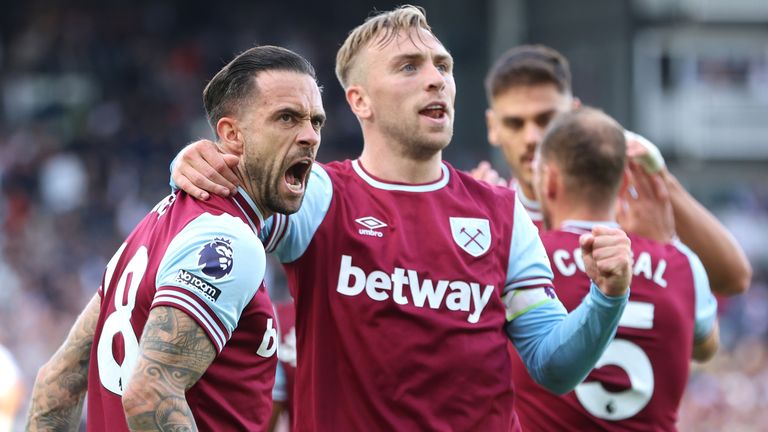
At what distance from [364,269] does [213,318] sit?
79 centimetres

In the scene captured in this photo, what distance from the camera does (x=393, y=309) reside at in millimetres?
4043

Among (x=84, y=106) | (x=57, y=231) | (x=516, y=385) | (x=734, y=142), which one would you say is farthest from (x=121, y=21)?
(x=516, y=385)

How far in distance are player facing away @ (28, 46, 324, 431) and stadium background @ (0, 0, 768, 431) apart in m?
8.69

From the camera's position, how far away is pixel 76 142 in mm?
18266

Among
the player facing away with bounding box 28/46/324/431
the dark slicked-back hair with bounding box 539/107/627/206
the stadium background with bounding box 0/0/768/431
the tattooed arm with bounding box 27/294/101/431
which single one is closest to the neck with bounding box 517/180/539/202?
the dark slicked-back hair with bounding box 539/107/627/206

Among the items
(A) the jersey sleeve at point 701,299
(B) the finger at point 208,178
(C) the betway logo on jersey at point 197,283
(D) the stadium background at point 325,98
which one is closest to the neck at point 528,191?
(A) the jersey sleeve at point 701,299

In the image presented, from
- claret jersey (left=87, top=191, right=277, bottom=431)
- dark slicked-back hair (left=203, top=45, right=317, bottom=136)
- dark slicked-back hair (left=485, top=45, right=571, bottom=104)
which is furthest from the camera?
dark slicked-back hair (left=485, top=45, right=571, bottom=104)

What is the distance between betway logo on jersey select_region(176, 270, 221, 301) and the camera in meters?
3.39

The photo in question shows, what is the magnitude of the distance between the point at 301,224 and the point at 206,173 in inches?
17.6

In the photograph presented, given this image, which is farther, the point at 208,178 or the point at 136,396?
the point at 208,178

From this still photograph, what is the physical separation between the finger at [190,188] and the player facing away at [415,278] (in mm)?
44

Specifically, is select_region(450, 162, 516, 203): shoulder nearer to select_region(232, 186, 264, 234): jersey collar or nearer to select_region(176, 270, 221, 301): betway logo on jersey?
select_region(232, 186, 264, 234): jersey collar

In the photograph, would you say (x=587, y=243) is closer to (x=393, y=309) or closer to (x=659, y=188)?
(x=393, y=309)

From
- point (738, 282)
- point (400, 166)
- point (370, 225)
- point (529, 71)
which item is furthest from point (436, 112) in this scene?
point (738, 282)
